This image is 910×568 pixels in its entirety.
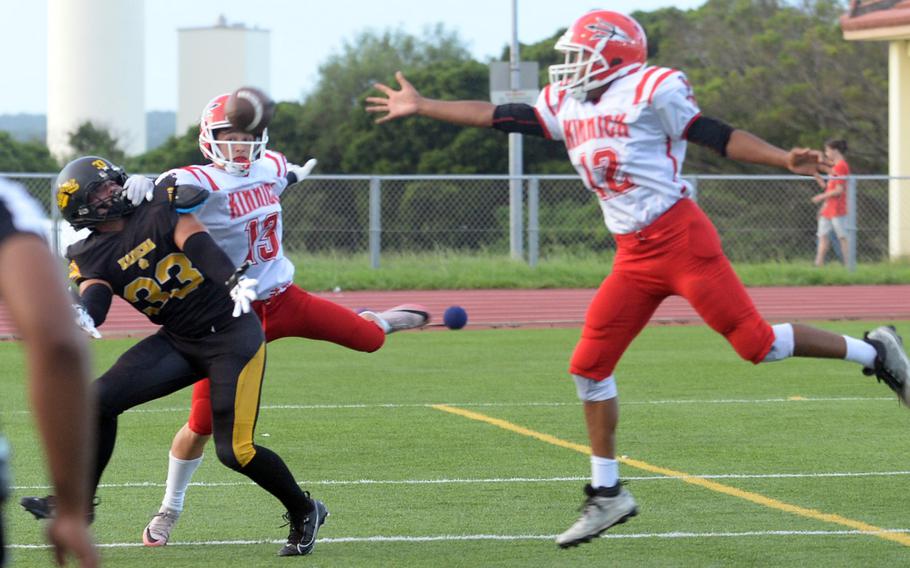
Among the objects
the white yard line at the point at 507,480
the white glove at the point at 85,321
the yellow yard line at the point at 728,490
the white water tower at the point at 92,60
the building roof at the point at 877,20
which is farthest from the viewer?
the white water tower at the point at 92,60

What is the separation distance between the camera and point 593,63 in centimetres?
626

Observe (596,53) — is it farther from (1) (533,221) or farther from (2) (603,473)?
(1) (533,221)

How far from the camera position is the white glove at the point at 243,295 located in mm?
5777

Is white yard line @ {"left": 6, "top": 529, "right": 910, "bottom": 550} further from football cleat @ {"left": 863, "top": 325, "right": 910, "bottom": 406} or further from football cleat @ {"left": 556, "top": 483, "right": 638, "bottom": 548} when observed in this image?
football cleat @ {"left": 863, "top": 325, "right": 910, "bottom": 406}

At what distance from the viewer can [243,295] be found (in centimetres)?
578

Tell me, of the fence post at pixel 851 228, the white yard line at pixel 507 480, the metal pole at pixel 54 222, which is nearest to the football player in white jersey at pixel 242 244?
the white yard line at pixel 507 480

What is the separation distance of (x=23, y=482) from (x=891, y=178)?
17295 millimetres

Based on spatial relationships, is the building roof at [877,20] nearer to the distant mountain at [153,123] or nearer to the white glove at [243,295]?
the white glove at [243,295]

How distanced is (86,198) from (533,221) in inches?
658

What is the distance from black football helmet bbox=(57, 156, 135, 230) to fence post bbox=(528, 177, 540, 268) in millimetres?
16409

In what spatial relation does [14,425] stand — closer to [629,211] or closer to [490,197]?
→ [629,211]

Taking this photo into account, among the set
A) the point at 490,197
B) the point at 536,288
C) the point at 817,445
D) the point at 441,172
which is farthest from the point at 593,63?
the point at 441,172

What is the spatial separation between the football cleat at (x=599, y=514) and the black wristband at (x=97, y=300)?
2003 millimetres

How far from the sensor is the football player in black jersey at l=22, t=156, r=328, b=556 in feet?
19.3
